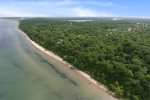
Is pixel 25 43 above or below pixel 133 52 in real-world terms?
below

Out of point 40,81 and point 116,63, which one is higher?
point 116,63

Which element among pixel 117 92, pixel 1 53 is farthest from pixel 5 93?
pixel 1 53

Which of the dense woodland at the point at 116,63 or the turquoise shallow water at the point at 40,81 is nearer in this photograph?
the turquoise shallow water at the point at 40,81

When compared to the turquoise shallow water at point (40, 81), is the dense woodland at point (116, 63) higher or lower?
higher

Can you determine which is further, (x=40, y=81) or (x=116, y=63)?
(x=116, y=63)

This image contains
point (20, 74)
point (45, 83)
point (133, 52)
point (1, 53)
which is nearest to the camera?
point (45, 83)

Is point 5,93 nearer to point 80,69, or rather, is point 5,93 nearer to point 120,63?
point 80,69

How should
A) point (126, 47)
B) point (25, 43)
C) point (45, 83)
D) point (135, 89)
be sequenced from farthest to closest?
point (25, 43), point (126, 47), point (45, 83), point (135, 89)

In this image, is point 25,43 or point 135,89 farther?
point 25,43
